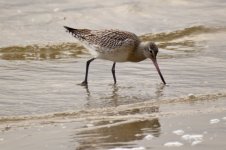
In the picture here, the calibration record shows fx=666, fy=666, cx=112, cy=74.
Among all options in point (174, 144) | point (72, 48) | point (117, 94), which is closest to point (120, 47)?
point (117, 94)

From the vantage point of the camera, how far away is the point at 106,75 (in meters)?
9.30

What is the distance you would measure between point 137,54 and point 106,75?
53 centimetres

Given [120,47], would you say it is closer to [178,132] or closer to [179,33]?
[178,132]

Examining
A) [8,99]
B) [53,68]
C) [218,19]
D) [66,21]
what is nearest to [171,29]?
[218,19]

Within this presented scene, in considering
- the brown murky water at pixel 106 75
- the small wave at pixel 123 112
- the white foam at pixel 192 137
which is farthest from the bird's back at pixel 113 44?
the white foam at pixel 192 137

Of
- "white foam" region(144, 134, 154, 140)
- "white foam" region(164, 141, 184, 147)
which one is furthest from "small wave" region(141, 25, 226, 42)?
"white foam" region(164, 141, 184, 147)

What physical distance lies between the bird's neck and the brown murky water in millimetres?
225

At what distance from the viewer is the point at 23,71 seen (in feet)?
30.2

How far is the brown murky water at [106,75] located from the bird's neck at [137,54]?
0.23m

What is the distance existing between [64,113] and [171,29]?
5.60 meters

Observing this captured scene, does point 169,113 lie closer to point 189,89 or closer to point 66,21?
point 189,89

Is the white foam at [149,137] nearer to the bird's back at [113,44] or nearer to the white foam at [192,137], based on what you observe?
the white foam at [192,137]

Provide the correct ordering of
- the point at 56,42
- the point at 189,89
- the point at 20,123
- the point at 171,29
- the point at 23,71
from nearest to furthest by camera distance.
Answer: the point at 20,123 → the point at 189,89 → the point at 23,71 → the point at 56,42 → the point at 171,29

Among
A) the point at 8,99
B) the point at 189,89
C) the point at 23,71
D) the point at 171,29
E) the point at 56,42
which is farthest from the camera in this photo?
the point at 171,29
